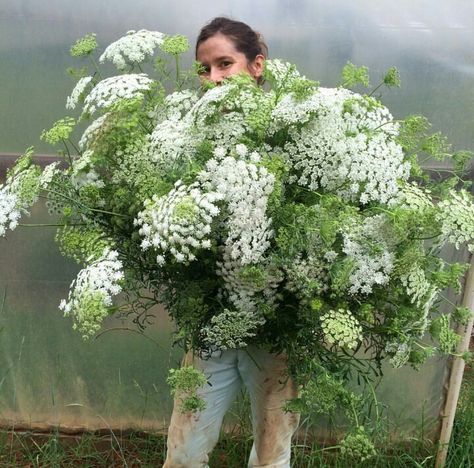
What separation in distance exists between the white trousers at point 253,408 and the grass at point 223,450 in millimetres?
578

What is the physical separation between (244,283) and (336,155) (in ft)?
0.96

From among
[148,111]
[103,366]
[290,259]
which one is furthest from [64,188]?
[103,366]

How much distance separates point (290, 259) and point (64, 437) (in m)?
1.85

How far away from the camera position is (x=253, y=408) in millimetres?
2057

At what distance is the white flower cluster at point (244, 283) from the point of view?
1.44 metres

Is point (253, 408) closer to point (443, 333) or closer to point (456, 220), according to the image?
point (443, 333)

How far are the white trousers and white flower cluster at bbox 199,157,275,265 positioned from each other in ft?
1.85

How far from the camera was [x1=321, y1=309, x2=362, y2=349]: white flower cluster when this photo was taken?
1.41 metres

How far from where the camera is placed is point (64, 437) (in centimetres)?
297

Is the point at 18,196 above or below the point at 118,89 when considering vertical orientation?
below

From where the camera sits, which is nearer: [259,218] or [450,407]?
[259,218]

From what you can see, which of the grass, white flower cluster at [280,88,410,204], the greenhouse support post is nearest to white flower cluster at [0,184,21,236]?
white flower cluster at [280,88,410,204]

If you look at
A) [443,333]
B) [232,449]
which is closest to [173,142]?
[443,333]

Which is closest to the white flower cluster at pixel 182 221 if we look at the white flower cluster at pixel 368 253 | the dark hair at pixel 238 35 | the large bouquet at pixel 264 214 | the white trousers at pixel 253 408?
the large bouquet at pixel 264 214
